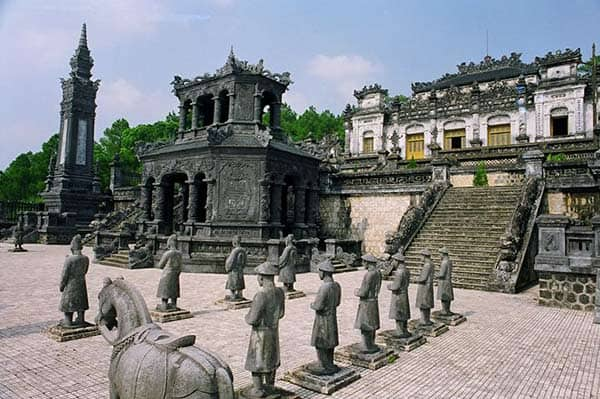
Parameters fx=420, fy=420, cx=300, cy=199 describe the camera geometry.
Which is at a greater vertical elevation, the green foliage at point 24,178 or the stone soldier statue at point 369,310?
the green foliage at point 24,178

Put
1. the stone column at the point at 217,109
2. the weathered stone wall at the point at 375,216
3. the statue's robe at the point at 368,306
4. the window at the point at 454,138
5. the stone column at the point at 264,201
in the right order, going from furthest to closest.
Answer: the window at the point at 454,138, the weathered stone wall at the point at 375,216, the stone column at the point at 217,109, the stone column at the point at 264,201, the statue's robe at the point at 368,306

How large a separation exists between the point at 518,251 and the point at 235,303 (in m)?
9.19

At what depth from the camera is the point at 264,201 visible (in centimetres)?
1677

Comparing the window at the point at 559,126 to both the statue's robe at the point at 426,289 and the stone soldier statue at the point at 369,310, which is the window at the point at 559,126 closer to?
the statue's robe at the point at 426,289

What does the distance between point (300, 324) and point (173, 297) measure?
2.72m

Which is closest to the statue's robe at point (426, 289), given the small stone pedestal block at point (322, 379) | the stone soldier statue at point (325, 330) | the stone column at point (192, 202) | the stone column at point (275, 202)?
the small stone pedestal block at point (322, 379)

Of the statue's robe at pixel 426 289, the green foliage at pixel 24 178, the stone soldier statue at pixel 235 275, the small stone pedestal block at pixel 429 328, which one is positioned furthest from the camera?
the green foliage at pixel 24 178

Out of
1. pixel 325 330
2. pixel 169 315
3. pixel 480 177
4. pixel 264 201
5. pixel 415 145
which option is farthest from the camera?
pixel 415 145

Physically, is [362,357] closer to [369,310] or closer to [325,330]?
[369,310]

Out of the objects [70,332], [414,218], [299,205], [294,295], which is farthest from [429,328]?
[299,205]

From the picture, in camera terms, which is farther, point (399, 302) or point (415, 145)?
point (415, 145)

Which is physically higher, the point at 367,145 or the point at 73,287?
the point at 367,145

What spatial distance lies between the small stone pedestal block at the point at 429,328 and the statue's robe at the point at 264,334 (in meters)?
3.90

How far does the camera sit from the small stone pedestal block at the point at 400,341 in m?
6.88
